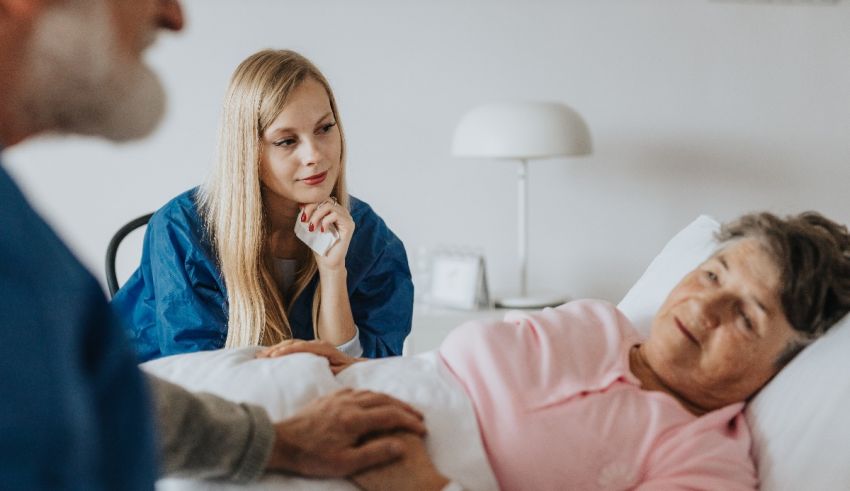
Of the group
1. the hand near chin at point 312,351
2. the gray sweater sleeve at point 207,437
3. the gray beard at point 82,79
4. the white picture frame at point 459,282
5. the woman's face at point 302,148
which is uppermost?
the gray beard at point 82,79

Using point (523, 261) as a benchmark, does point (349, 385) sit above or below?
above

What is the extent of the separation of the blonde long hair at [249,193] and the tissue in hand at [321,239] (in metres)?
0.09

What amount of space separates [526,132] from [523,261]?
1.59ft

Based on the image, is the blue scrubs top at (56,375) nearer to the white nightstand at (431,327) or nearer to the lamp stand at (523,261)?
the white nightstand at (431,327)

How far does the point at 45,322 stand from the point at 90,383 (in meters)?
0.08

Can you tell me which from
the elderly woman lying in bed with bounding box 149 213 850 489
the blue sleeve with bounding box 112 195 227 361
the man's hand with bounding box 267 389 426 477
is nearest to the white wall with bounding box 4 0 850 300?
the blue sleeve with bounding box 112 195 227 361

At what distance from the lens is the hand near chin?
50.3 inches

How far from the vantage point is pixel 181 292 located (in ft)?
5.96

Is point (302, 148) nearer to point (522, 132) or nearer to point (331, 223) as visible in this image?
point (331, 223)

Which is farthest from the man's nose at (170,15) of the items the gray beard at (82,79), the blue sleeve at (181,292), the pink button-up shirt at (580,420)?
the blue sleeve at (181,292)

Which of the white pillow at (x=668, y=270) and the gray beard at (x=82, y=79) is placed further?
the white pillow at (x=668, y=270)

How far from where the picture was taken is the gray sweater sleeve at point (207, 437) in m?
0.95

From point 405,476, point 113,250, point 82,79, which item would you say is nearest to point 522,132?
point 113,250

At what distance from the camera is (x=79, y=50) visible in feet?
2.50
